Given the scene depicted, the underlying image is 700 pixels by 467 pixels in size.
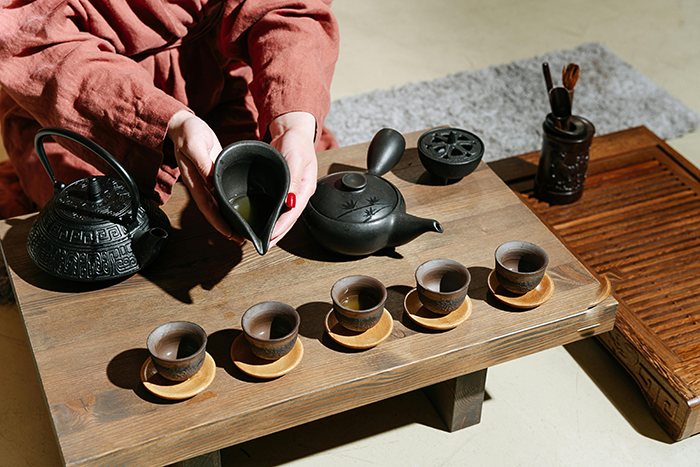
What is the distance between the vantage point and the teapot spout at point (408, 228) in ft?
4.53

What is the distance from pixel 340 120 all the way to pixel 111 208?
5.00 ft

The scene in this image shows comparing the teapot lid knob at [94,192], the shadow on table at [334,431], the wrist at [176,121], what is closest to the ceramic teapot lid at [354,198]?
the wrist at [176,121]

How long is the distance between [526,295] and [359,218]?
378 millimetres

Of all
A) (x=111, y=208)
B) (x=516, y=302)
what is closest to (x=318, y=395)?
(x=516, y=302)

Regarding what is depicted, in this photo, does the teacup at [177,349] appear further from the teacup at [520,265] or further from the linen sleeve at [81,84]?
the teacup at [520,265]

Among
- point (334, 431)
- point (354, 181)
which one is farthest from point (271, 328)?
point (334, 431)

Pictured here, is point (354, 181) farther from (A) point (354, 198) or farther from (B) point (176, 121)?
(B) point (176, 121)

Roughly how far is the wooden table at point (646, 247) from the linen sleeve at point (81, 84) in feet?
3.82

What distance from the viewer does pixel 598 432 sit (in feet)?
5.38

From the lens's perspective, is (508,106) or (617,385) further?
(508,106)

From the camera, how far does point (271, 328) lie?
4.15ft

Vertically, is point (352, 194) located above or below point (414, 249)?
above

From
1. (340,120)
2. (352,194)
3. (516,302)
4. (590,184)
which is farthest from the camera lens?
(340,120)

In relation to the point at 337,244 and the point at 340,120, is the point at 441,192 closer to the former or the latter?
the point at 337,244
